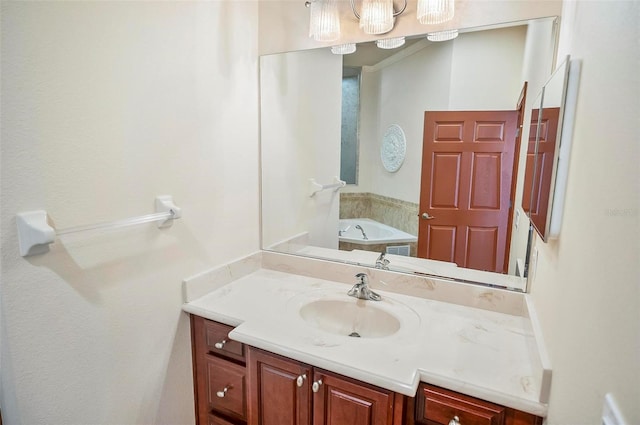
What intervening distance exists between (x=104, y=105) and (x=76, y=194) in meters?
0.28

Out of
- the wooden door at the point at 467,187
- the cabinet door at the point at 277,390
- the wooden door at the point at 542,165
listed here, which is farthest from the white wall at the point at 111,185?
the wooden door at the point at 542,165

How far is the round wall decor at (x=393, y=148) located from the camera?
1551mm

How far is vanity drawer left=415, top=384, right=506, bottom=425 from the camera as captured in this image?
94 cm

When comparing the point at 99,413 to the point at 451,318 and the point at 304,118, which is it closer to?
the point at 451,318

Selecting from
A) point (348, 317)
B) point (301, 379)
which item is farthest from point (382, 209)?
point (301, 379)

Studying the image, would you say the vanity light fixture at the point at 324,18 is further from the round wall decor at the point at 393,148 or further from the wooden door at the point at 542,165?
the wooden door at the point at 542,165

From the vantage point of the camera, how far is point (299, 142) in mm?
1800

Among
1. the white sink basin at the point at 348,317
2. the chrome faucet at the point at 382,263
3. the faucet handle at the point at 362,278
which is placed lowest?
the white sink basin at the point at 348,317

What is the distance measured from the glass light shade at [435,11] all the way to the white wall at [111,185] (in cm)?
79

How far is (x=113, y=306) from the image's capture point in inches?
43.8

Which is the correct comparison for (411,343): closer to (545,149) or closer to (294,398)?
(294,398)

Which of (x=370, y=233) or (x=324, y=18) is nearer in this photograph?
(x=324, y=18)

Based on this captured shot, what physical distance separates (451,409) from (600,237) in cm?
65

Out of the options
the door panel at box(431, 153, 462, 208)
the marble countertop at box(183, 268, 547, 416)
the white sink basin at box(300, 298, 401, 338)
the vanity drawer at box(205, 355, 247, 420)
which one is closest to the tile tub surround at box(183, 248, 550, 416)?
the marble countertop at box(183, 268, 547, 416)
